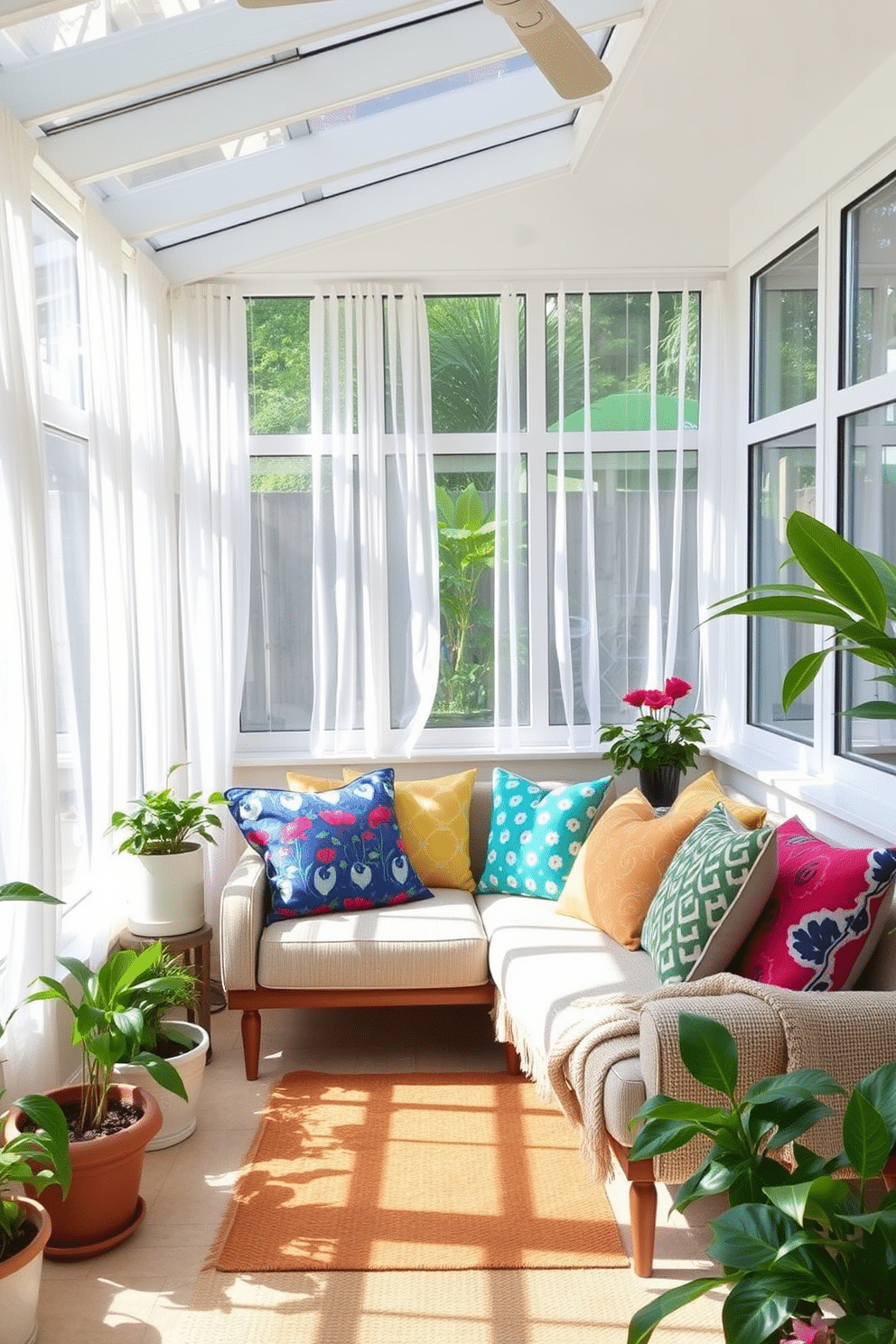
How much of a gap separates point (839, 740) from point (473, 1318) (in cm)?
209

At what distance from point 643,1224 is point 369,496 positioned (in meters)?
2.92

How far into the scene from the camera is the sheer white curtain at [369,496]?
456 centimetres

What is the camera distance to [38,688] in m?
2.85

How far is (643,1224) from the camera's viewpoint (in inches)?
96.7

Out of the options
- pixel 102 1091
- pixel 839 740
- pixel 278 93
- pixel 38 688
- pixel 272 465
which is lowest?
pixel 102 1091

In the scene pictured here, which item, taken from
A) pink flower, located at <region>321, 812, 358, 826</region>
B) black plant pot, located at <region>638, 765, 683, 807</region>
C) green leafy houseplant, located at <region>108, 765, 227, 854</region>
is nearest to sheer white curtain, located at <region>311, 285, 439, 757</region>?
pink flower, located at <region>321, 812, 358, 826</region>

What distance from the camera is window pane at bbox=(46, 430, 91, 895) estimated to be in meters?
3.28

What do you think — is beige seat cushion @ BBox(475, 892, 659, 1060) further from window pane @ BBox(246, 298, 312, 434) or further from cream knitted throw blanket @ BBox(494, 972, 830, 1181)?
window pane @ BBox(246, 298, 312, 434)

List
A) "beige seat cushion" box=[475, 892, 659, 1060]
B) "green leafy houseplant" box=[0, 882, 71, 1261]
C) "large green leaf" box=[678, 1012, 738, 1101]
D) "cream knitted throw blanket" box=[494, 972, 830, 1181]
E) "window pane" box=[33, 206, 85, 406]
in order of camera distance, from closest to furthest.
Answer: "large green leaf" box=[678, 1012, 738, 1101]
"green leafy houseplant" box=[0, 882, 71, 1261]
"cream knitted throw blanket" box=[494, 972, 830, 1181]
"beige seat cushion" box=[475, 892, 659, 1060]
"window pane" box=[33, 206, 85, 406]

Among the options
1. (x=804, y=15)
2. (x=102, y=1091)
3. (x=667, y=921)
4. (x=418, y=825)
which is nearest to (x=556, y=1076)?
(x=667, y=921)

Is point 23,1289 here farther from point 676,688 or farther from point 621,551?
point 621,551

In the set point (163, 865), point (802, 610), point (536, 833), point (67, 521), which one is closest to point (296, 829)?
point (163, 865)

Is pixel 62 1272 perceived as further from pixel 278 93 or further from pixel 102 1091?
pixel 278 93

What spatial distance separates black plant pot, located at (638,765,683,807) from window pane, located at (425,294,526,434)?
1.54m
